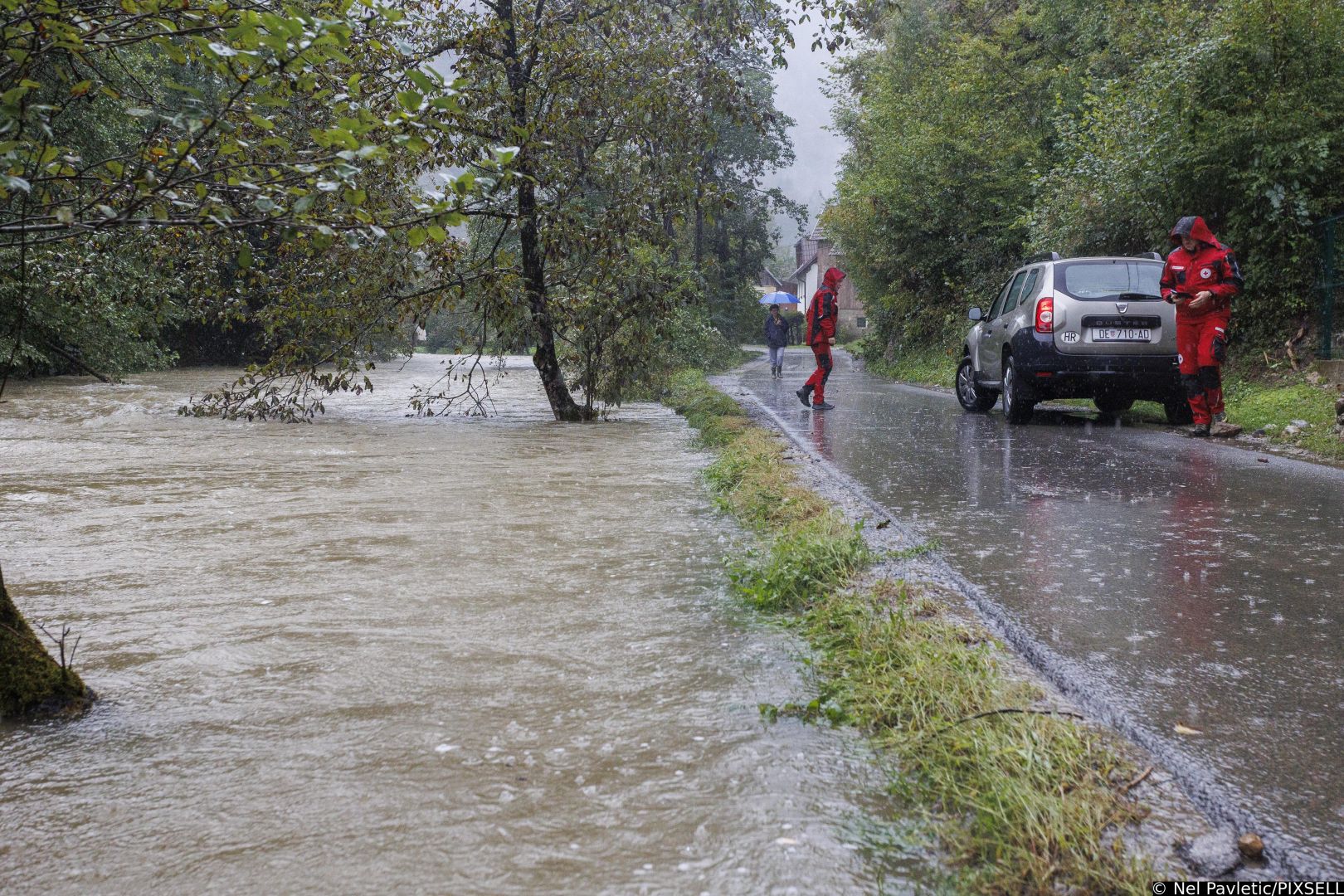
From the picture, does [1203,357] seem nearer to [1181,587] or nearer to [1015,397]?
[1015,397]

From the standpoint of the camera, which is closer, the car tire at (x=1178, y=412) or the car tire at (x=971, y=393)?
the car tire at (x=1178, y=412)

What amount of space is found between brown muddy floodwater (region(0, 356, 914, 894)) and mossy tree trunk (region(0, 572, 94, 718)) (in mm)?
107

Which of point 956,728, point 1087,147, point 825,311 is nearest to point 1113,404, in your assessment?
point 825,311

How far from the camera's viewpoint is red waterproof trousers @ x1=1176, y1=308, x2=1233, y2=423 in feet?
33.8

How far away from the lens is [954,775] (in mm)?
2744

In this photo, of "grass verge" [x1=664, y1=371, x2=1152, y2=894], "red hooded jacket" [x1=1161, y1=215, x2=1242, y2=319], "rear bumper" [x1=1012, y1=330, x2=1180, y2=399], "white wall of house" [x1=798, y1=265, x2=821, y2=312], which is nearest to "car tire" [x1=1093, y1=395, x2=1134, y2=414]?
"rear bumper" [x1=1012, y1=330, x2=1180, y2=399]

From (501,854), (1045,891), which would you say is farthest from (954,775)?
(501,854)

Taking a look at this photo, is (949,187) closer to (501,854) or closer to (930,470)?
(930,470)

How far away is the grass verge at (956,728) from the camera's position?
232 centimetres

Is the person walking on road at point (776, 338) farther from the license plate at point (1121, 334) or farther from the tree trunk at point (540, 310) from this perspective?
the license plate at point (1121, 334)

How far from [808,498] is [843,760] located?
3.74 m

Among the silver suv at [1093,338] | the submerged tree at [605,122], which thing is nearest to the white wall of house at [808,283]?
the submerged tree at [605,122]

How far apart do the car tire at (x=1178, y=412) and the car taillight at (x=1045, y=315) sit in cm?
154

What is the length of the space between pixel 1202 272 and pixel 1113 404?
3.34 metres
